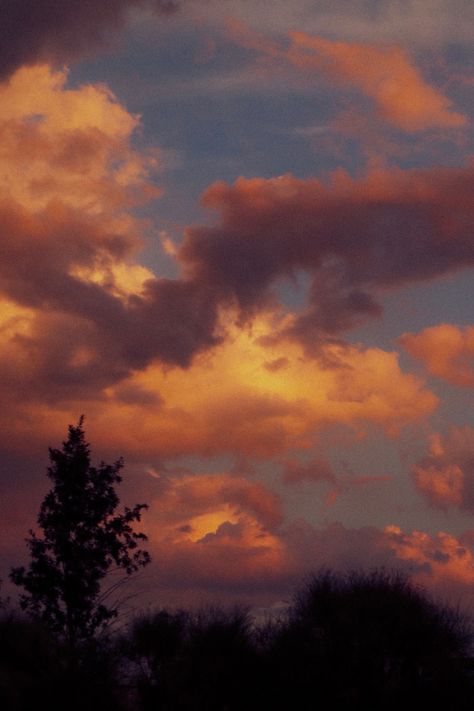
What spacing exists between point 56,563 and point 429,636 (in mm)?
17632

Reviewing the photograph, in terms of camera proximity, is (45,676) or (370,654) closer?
(45,676)

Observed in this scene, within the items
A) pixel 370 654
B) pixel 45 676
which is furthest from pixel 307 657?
pixel 45 676

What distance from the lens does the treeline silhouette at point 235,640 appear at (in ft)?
146

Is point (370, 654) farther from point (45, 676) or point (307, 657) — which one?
point (45, 676)

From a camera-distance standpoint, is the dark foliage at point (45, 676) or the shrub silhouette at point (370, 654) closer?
the dark foliage at point (45, 676)

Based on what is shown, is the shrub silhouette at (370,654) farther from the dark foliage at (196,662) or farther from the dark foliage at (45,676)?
the dark foliage at (45,676)

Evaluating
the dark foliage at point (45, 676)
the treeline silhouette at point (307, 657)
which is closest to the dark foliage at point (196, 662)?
the treeline silhouette at point (307, 657)

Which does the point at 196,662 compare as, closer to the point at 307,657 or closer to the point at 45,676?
the point at 307,657

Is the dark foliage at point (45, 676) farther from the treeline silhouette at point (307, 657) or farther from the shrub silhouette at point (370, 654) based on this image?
the shrub silhouette at point (370, 654)

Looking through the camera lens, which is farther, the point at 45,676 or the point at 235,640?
the point at 235,640

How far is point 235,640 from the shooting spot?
Result: 158ft

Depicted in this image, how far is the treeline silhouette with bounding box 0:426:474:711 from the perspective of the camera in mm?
44469

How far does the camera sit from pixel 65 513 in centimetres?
5194

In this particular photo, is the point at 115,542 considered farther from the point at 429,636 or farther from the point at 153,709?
the point at 429,636
